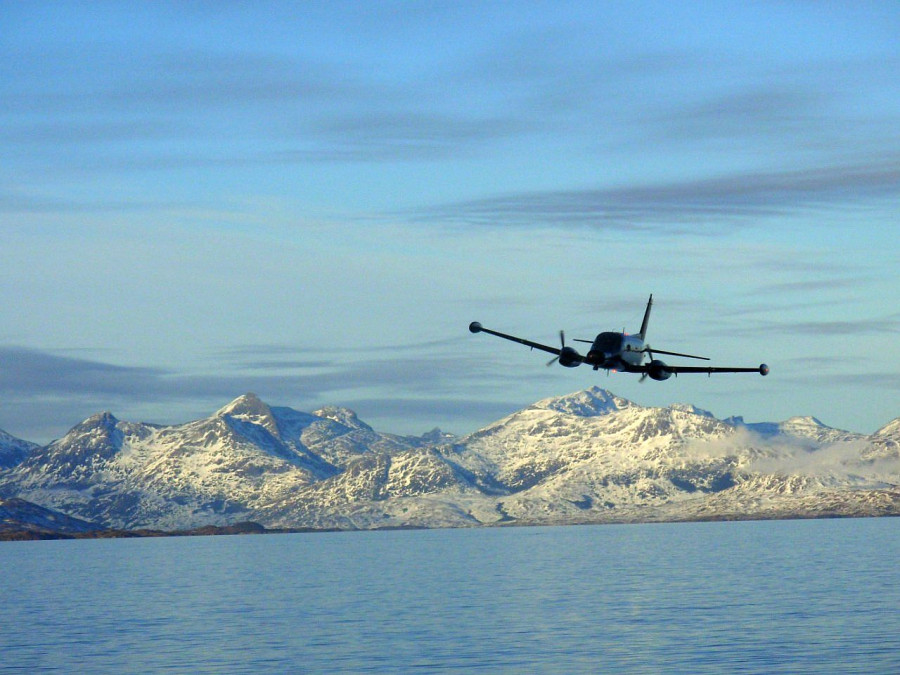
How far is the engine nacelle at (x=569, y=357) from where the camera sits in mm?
99125

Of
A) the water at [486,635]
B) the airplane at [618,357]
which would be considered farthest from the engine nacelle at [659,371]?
the water at [486,635]

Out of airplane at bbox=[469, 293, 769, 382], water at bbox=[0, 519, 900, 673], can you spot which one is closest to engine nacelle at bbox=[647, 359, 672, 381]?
airplane at bbox=[469, 293, 769, 382]

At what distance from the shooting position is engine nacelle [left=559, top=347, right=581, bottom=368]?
325 feet

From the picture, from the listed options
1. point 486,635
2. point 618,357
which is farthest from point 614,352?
point 486,635

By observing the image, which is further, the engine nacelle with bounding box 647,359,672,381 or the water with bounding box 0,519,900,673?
the water with bounding box 0,519,900,673

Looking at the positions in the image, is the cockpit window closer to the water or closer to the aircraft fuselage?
the aircraft fuselage

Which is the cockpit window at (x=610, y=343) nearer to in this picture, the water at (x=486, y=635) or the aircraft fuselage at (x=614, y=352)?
the aircraft fuselage at (x=614, y=352)

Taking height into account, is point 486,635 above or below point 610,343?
below

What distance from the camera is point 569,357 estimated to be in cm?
9919

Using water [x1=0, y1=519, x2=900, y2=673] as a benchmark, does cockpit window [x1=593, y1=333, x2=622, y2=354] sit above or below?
above

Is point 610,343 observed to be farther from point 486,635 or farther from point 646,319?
point 486,635

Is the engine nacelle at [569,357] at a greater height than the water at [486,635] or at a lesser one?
greater

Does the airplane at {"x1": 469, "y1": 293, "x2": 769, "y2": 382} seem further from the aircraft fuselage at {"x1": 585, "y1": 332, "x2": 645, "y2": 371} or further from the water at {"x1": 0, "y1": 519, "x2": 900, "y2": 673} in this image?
the water at {"x1": 0, "y1": 519, "x2": 900, "y2": 673}

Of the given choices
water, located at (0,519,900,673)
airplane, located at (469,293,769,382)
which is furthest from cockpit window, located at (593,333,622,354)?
water, located at (0,519,900,673)
